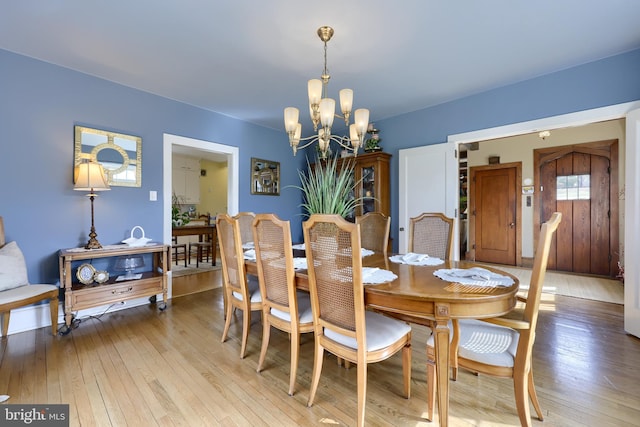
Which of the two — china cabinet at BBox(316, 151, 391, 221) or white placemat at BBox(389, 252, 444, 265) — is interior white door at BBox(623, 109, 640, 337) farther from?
china cabinet at BBox(316, 151, 391, 221)

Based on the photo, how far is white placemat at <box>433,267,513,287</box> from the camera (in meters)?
1.45

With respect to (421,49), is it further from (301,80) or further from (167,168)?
(167,168)

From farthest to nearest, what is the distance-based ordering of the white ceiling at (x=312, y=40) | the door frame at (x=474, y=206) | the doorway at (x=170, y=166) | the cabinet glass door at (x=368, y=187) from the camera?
the door frame at (x=474, y=206) → the cabinet glass door at (x=368, y=187) → the doorway at (x=170, y=166) → the white ceiling at (x=312, y=40)

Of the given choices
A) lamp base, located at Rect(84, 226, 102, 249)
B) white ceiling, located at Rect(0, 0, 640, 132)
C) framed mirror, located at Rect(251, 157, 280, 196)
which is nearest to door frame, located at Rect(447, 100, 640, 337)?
white ceiling, located at Rect(0, 0, 640, 132)

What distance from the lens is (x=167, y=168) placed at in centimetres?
355

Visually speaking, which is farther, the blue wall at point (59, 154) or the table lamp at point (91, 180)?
the table lamp at point (91, 180)

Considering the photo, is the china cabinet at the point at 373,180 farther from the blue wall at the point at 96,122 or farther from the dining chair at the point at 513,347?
the dining chair at the point at 513,347

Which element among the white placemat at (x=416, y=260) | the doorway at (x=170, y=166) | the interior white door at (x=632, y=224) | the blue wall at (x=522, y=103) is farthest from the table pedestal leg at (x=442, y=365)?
the doorway at (x=170, y=166)

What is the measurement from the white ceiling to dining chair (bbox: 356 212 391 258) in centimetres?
150

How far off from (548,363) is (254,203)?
3898 mm

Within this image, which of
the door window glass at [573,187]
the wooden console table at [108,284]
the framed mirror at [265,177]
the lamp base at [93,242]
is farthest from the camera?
the door window glass at [573,187]

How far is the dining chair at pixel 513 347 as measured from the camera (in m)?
1.26

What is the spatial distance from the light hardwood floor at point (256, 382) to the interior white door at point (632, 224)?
19 cm

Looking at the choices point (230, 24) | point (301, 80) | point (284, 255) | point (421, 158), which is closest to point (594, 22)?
point (421, 158)
